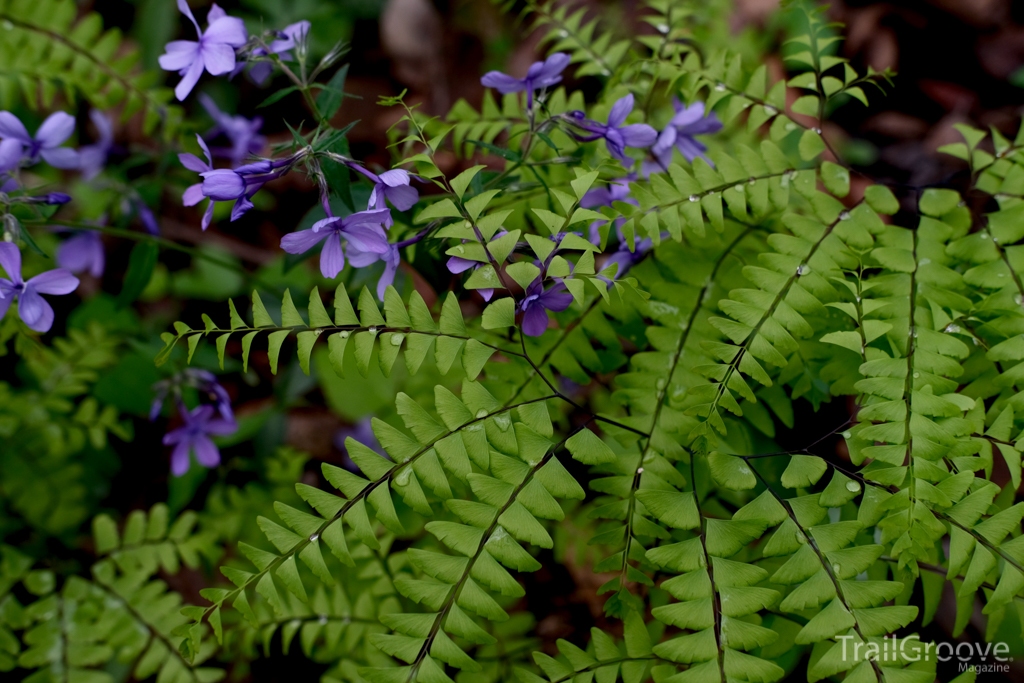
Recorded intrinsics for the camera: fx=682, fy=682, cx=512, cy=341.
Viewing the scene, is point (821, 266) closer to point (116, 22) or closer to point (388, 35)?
point (388, 35)

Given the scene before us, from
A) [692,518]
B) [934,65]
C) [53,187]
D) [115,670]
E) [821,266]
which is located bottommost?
[115,670]

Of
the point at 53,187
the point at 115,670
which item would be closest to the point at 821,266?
the point at 115,670

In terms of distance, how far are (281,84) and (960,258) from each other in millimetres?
2966

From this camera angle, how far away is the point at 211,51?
146 centimetres

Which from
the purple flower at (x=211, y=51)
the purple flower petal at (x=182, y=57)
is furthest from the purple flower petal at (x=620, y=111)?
the purple flower petal at (x=182, y=57)

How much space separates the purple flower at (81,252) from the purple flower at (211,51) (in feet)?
2.76

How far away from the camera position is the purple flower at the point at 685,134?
5.45 feet

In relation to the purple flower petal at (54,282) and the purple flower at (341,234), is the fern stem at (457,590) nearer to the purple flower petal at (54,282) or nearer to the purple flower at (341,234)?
the purple flower at (341,234)

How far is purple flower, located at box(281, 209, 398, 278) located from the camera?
4.02 feet

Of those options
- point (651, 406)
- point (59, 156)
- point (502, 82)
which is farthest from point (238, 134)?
point (651, 406)

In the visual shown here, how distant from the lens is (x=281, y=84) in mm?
3295

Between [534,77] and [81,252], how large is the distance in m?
1.50

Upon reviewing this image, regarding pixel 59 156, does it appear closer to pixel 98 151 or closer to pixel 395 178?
pixel 98 151

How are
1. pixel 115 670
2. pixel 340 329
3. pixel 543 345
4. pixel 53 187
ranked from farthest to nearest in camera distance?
pixel 53 187 → pixel 115 670 → pixel 543 345 → pixel 340 329
